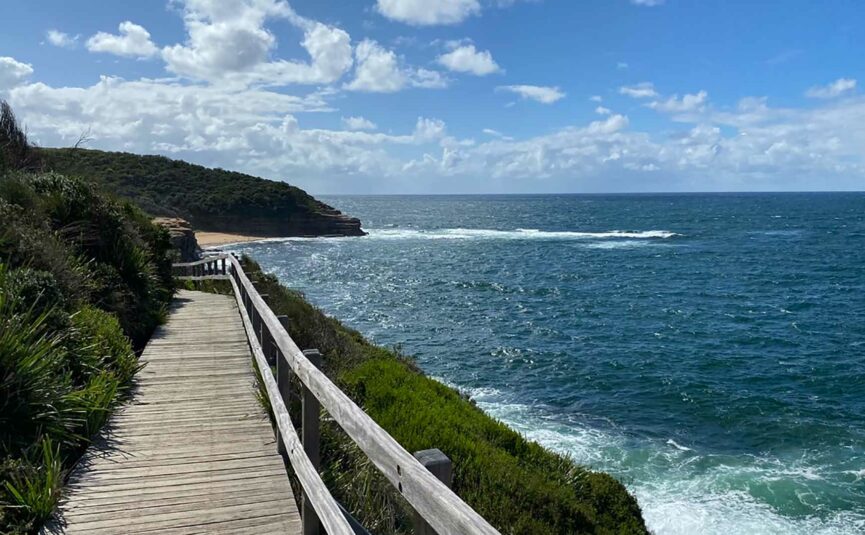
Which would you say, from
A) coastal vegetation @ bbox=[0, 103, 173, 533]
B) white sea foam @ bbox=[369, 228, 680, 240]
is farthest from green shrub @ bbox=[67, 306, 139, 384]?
white sea foam @ bbox=[369, 228, 680, 240]

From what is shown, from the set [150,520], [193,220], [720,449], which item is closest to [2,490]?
[150,520]

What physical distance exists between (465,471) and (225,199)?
245ft

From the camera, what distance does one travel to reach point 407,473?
2.65 metres

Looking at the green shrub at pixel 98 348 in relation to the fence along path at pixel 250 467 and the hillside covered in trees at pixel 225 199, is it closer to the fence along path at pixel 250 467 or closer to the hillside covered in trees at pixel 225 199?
the fence along path at pixel 250 467

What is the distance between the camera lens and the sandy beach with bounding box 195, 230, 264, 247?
63719 millimetres

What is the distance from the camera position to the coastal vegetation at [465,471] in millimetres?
5523

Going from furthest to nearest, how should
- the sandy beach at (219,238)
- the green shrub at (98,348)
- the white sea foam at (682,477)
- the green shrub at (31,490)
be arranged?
the sandy beach at (219,238) → the white sea foam at (682,477) → the green shrub at (98,348) → the green shrub at (31,490)

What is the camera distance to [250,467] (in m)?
5.25

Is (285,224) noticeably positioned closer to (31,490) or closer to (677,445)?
(677,445)

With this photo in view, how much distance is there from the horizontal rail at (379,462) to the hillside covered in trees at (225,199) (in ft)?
228

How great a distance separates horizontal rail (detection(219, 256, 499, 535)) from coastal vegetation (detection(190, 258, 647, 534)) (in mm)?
1012

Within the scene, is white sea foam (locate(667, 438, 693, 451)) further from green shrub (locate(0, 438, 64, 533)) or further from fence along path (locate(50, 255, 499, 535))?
green shrub (locate(0, 438, 64, 533))

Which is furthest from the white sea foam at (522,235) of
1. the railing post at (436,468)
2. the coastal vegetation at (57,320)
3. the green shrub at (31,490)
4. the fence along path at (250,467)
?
the railing post at (436,468)

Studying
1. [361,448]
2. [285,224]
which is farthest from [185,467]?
[285,224]
